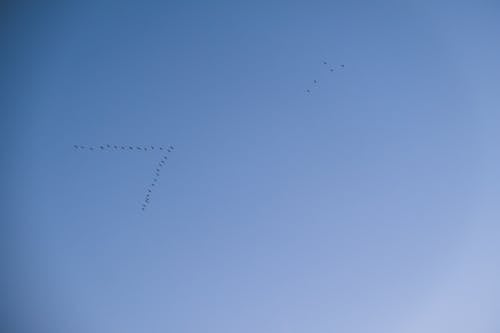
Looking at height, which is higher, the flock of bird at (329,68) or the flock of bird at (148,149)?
the flock of bird at (329,68)

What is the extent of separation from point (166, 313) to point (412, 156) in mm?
2115

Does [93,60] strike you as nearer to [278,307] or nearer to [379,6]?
[379,6]

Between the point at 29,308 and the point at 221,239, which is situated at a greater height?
the point at 221,239

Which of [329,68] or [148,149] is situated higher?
[329,68]

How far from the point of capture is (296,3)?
191cm

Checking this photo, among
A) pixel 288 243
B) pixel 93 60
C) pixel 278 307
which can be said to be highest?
pixel 93 60

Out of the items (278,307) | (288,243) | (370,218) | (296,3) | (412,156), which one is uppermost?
(296,3)

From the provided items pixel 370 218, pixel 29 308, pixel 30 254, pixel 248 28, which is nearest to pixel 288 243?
pixel 370 218

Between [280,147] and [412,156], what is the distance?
0.94 m

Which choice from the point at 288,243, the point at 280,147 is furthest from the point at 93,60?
the point at 288,243

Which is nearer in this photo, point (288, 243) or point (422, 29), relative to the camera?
point (422, 29)

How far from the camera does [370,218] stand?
207cm

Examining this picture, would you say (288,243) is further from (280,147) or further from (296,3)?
(296,3)

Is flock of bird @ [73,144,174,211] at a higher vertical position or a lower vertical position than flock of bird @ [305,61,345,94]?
lower
